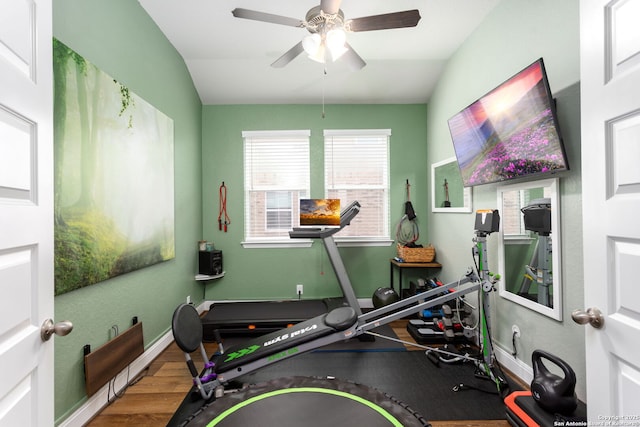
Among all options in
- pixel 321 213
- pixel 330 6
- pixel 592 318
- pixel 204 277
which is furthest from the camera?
pixel 204 277

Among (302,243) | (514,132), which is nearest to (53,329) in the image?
(514,132)

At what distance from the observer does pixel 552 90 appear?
6.34 feet

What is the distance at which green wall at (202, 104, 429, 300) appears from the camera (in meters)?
3.92

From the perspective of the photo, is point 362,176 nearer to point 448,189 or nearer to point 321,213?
point 448,189

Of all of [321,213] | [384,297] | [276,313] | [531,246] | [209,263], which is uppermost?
[321,213]

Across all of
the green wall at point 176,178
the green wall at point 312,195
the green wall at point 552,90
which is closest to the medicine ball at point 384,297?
the green wall at point 312,195

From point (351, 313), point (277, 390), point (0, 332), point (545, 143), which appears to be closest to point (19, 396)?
point (0, 332)

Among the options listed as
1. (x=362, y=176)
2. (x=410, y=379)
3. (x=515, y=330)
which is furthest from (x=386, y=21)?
(x=410, y=379)

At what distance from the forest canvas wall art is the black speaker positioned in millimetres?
889

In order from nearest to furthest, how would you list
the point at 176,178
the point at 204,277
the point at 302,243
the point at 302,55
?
the point at 176,178 → the point at 302,55 → the point at 204,277 → the point at 302,243

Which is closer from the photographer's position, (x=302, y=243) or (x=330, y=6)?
(x=330, y=6)

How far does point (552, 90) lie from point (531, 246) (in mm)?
1136

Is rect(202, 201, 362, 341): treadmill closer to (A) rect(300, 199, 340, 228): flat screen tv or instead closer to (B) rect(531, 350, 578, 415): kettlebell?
(A) rect(300, 199, 340, 228): flat screen tv

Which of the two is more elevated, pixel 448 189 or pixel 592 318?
pixel 448 189
